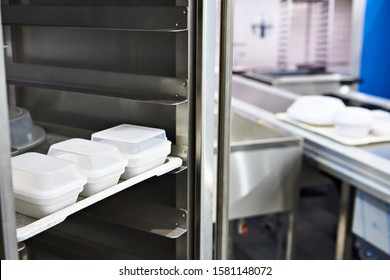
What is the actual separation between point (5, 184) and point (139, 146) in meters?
0.52

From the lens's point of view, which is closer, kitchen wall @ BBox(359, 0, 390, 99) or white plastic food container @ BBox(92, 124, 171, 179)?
white plastic food container @ BBox(92, 124, 171, 179)

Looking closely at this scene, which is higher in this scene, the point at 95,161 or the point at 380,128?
the point at 95,161

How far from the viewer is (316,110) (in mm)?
2574

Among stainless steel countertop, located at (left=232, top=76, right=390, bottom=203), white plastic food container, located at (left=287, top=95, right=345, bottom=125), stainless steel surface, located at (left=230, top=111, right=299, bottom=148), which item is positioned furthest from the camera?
white plastic food container, located at (left=287, top=95, right=345, bottom=125)

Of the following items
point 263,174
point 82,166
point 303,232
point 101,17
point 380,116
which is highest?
point 101,17

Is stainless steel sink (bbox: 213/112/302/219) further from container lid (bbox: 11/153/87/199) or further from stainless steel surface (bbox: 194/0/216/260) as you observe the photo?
container lid (bbox: 11/153/87/199)

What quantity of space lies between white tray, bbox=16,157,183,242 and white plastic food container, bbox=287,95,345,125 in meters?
1.40

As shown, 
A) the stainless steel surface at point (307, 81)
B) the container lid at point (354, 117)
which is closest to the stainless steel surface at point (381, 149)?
the container lid at point (354, 117)

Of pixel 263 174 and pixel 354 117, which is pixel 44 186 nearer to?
pixel 263 174

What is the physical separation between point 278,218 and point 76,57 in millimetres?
1450

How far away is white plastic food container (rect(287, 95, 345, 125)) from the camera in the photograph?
253 cm

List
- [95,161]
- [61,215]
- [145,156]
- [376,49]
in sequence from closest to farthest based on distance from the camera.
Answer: [61,215] < [95,161] < [145,156] < [376,49]

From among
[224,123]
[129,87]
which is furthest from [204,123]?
[129,87]

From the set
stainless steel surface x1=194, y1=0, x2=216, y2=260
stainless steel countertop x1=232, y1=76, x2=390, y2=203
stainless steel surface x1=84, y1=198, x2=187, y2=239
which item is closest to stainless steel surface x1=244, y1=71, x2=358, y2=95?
stainless steel countertop x1=232, y1=76, x2=390, y2=203
